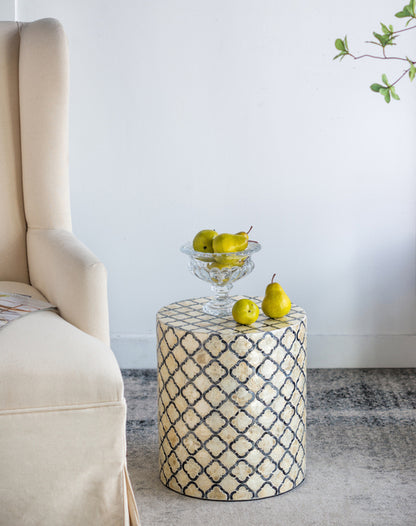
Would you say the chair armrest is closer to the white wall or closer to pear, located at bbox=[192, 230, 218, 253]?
pear, located at bbox=[192, 230, 218, 253]

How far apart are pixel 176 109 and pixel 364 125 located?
591mm

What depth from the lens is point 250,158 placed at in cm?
218

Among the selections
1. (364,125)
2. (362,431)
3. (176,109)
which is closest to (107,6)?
(176,109)

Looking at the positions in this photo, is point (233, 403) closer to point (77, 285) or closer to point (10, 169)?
point (77, 285)

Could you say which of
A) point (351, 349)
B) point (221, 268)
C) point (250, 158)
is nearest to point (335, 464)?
point (221, 268)

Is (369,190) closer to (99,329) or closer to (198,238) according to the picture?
(198,238)

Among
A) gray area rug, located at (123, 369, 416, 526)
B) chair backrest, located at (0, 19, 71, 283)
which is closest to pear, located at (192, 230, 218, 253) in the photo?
chair backrest, located at (0, 19, 71, 283)

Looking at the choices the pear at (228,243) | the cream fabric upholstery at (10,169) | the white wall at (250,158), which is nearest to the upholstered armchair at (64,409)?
the cream fabric upholstery at (10,169)

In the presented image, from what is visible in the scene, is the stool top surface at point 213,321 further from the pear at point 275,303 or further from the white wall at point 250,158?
the white wall at point 250,158

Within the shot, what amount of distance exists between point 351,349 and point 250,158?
71 cm

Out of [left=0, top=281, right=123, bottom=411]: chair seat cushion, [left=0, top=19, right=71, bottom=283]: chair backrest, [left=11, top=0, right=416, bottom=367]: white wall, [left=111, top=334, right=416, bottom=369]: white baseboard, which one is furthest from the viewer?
[left=111, top=334, right=416, bottom=369]: white baseboard

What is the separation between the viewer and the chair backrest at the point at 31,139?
1662mm

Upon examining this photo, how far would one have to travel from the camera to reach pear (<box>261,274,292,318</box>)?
4.70 feet

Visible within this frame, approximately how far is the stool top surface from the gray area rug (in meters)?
0.36
